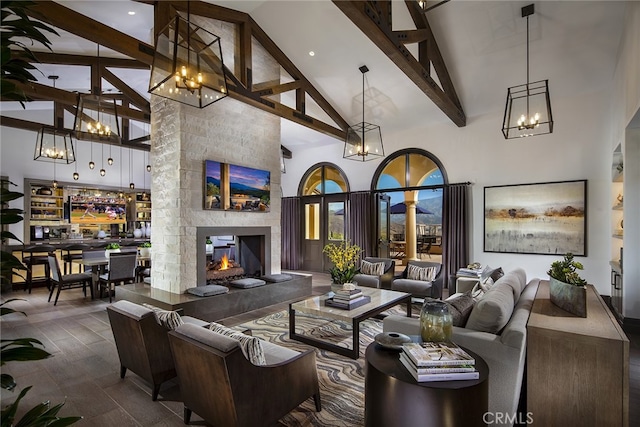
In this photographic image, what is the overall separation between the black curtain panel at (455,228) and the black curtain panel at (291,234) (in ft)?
14.5

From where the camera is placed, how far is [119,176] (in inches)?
414

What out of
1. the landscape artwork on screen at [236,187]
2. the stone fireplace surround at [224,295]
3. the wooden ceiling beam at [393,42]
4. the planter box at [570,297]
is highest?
the wooden ceiling beam at [393,42]

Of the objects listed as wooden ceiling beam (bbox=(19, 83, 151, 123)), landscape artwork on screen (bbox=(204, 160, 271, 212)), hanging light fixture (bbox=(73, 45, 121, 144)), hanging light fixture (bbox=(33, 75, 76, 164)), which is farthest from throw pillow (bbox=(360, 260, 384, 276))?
hanging light fixture (bbox=(33, 75, 76, 164))

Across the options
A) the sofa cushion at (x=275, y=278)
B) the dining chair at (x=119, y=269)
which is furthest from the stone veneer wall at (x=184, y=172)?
the sofa cushion at (x=275, y=278)

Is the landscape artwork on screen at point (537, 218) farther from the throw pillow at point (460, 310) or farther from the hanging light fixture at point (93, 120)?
the hanging light fixture at point (93, 120)

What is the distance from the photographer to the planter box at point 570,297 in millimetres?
2430

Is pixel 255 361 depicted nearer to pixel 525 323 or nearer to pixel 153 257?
pixel 525 323

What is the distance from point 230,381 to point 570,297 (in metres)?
2.60

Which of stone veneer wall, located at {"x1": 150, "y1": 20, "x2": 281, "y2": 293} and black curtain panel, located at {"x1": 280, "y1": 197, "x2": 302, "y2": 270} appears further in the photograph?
black curtain panel, located at {"x1": 280, "y1": 197, "x2": 302, "y2": 270}

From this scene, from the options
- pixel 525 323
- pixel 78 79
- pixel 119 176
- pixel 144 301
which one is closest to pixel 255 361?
pixel 525 323

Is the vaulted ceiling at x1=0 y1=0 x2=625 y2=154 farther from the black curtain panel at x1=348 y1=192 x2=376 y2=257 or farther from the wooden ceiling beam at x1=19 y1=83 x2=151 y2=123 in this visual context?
the black curtain panel at x1=348 y1=192 x2=376 y2=257

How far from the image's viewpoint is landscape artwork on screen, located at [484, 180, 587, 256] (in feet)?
19.3

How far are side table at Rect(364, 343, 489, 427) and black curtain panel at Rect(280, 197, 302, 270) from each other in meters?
8.07

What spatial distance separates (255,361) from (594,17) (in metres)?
6.24
